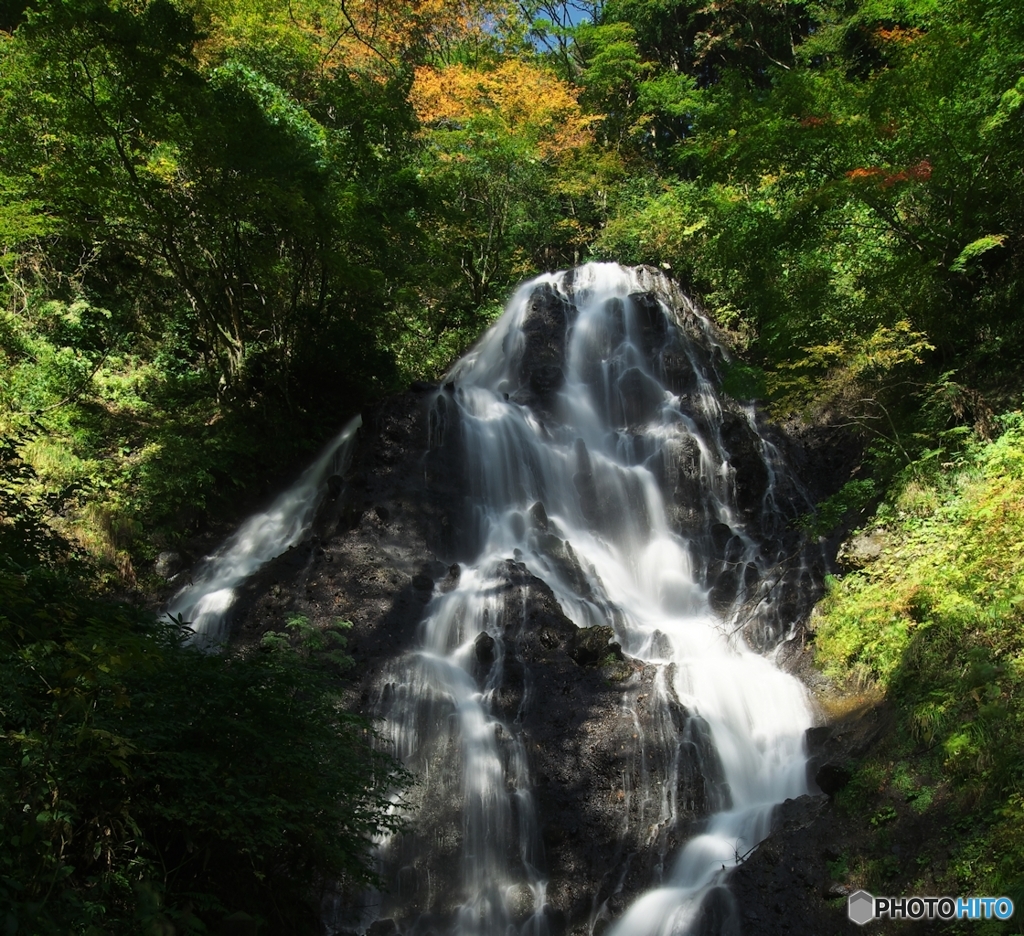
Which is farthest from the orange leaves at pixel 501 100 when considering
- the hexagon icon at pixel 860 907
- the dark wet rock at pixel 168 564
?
the hexagon icon at pixel 860 907

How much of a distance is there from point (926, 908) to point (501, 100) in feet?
71.0

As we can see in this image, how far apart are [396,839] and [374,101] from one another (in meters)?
12.8

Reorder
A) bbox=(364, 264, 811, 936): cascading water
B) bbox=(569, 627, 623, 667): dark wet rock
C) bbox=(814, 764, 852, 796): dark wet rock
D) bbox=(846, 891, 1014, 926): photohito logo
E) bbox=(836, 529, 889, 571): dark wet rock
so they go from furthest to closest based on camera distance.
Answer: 1. bbox=(836, 529, 889, 571): dark wet rock
2. bbox=(569, 627, 623, 667): dark wet rock
3. bbox=(364, 264, 811, 936): cascading water
4. bbox=(814, 764, 852, 796): dark wet rock
5. bbox=(846, 891, 1014, 926): photohito logo

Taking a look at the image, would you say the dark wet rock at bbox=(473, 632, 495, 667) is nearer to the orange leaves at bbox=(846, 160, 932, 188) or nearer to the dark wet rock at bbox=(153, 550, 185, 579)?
the dark wet rock at bbox=(153, 550, 185, 579)

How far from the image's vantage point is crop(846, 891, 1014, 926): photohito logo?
4953 millimetres

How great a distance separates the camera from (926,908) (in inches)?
211

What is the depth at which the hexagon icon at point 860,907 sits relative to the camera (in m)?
5.65

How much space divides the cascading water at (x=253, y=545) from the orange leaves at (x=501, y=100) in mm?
11349

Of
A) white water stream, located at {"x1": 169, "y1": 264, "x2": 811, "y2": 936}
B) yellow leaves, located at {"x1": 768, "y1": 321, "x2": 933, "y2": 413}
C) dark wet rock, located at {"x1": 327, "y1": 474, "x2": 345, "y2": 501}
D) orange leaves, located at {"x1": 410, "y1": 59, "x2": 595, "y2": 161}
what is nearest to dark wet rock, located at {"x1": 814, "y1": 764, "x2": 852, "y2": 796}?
white water stream, located at {"x1": 169, "y1": 264, "x2": 811, "y2": 936}

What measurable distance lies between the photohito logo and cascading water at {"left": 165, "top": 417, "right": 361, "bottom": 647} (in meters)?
7.84

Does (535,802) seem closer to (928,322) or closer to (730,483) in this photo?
(730,483)

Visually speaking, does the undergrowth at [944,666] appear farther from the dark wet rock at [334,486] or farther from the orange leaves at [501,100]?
the orange leaves at [501,100]

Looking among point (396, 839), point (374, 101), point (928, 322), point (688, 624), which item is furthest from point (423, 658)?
point (374, 101)

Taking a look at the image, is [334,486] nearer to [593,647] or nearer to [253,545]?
[253,545]
